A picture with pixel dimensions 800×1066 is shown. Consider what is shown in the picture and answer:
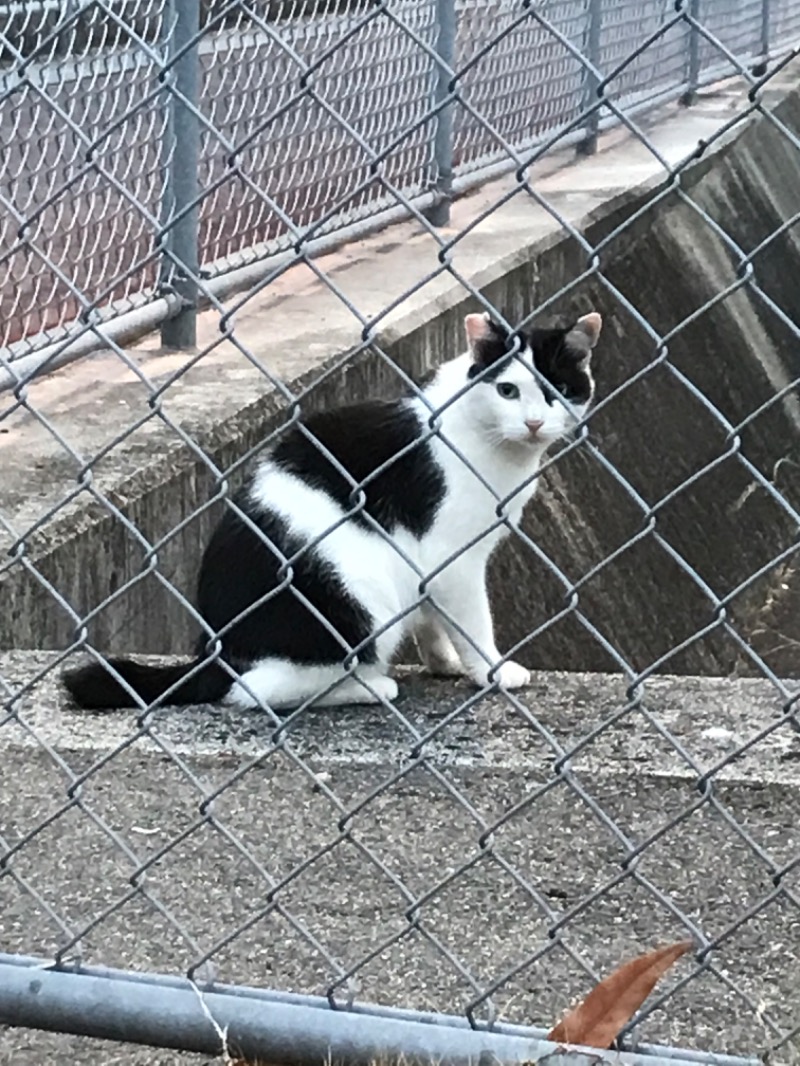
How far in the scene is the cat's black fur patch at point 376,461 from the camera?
311 centimetres

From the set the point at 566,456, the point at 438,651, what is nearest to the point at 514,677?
the point at 438,651

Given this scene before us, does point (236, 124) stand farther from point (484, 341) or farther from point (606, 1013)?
point (606, 1013)

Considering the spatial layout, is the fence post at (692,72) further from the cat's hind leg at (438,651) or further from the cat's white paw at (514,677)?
the cat's white paw at (514,677)

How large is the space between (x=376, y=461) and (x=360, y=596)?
0.91 feet

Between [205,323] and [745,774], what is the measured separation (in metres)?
2.88

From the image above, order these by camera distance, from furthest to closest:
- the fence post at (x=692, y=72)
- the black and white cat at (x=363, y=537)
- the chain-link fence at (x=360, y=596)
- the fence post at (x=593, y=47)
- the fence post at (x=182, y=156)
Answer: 1. the fence post at (x=692, y=72)
2. the fence post at (x=593, y=47)
3. the fence post at (x=182, y=156)
4. the black and white cat at (x=363, y=537)
5. the chain-link fence at (x=360, y=596)

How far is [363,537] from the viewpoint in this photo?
3170 millimetres

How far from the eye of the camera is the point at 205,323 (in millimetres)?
4949

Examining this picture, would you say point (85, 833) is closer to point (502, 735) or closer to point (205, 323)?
point (502, 735)

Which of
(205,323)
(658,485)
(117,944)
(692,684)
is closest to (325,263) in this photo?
(205,323)


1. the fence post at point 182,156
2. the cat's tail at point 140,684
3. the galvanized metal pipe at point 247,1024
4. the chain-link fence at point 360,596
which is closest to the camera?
the galvanized metal pipe at point 247,1024

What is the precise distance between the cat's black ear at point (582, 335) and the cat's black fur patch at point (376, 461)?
373mm

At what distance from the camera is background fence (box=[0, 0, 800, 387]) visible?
165 inches

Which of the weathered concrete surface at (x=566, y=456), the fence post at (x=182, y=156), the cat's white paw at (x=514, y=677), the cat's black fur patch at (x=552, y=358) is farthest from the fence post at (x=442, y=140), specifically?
the cat's white paw at (x=514, y=677)
